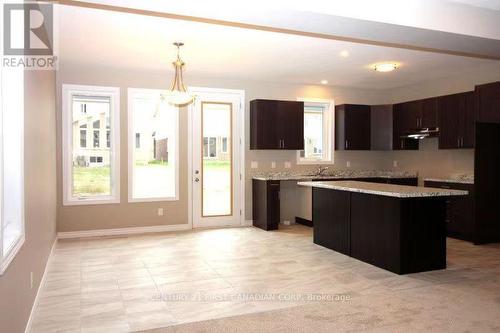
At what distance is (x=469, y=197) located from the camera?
19.4ft

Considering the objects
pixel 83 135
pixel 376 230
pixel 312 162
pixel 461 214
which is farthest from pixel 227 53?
pixel 461 214

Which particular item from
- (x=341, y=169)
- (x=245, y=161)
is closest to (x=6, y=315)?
(x=245, y=161)

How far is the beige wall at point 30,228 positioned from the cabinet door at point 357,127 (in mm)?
5352

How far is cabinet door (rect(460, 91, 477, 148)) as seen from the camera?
6188 millimetres

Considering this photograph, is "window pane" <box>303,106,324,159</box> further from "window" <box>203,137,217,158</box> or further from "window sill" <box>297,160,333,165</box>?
"window" <box>203,137,217,158</box>

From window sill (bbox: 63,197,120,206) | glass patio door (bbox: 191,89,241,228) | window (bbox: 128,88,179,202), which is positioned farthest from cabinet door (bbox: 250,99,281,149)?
window sill (bbox: 63,197,120,206)

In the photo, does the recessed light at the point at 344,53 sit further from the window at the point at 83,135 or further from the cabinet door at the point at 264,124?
the window at the point at 83,135

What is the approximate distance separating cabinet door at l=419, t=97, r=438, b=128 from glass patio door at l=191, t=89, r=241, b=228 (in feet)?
10.7

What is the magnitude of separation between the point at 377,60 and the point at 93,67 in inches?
169

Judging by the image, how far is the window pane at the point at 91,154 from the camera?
6.37 metres

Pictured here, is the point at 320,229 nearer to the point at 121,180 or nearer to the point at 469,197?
the point at 469,197

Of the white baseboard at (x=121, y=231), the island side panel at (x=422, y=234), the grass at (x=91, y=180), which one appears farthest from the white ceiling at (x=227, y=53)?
the white baseboard at (x=121, y=231)

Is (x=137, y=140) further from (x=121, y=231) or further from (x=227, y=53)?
(x=227, y=53)

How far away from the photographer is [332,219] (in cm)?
540
